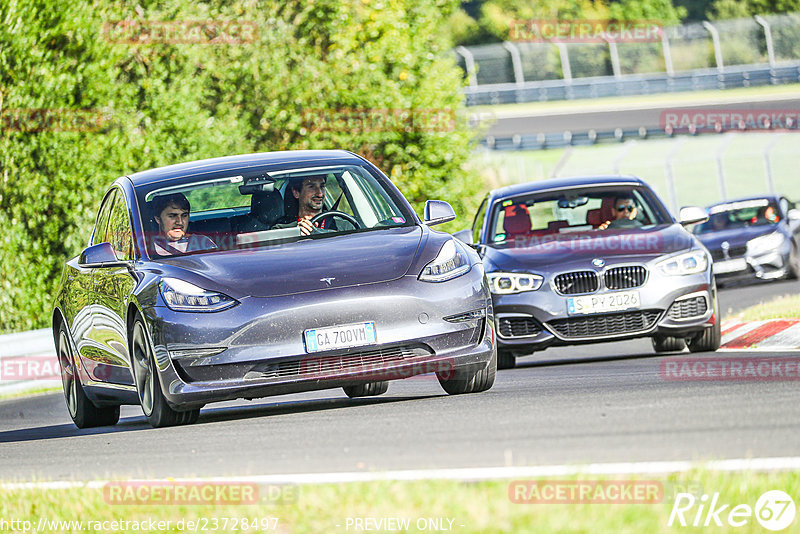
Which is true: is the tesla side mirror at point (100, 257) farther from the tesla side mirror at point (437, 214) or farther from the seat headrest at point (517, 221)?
the seat headrest at point (517, 221)

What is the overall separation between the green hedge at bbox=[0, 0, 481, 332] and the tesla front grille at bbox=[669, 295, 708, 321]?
11793 millimetres

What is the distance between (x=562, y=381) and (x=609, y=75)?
2151 inches

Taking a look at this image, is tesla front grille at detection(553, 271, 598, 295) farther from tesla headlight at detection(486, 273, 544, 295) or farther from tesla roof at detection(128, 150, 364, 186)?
tesla roof at detection(128, 150, 364, 186)

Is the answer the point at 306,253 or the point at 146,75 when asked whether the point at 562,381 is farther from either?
the point at 146,75

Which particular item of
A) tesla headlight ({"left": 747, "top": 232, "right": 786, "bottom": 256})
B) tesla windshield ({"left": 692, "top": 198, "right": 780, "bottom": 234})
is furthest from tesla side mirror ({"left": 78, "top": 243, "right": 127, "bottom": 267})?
tesla windshield ({"left": 692, "top": 198, "right": 780, "bottom": 234})

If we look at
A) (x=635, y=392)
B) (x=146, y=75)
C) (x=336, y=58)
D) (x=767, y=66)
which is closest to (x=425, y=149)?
(x=336, y=58)

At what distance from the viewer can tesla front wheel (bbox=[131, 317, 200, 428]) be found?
8.33 m

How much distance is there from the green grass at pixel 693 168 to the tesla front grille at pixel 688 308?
27.8 m

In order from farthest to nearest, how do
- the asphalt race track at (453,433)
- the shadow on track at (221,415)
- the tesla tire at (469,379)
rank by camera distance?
the shadow on track at (221,415), the tesla tire at (469,379), the asphalt race track at (453,433)

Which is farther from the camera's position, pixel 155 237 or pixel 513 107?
pixel 513 107

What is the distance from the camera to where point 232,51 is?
87.1 ft

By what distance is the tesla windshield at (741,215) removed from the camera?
77.6ft

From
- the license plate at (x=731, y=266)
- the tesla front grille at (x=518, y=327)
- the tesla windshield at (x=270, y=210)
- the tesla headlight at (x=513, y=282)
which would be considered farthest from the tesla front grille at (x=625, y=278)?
the license plate at (x=731, y=266)

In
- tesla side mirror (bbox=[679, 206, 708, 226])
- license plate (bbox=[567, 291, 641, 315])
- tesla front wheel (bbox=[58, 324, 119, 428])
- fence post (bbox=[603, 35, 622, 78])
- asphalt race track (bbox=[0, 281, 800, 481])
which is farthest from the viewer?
fence post (bbox=[603, 35, 622, 78])
